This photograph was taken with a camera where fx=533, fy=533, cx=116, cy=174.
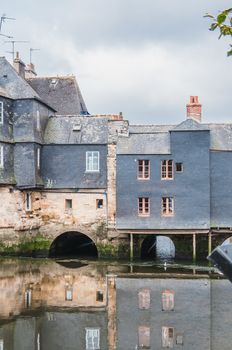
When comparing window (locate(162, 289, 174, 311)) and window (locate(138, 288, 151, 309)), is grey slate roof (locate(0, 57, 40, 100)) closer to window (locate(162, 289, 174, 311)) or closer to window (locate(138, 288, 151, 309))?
window (locate(138, 288, 151, 309))

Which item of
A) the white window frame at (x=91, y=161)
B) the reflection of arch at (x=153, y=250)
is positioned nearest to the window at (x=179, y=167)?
the white window frame at (x=91, y=161)

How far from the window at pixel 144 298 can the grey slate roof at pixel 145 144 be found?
11.5 metres

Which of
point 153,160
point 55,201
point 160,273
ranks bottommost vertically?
point 160,273

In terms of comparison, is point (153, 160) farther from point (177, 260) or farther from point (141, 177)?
point (177, 260)

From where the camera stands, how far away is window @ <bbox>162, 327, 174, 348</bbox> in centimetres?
1482

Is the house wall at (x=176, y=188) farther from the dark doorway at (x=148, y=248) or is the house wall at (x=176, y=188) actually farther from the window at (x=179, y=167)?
the dark doorway at (x=148, y=248)

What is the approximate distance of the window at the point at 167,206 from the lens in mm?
30984

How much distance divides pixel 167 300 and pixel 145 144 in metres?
13.8

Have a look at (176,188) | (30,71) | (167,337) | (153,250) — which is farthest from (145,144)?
(167,337)

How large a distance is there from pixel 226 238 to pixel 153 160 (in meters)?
6.23

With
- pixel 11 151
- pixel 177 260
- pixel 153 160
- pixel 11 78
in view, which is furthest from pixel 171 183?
pixel 11 78

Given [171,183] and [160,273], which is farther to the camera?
[171,183]

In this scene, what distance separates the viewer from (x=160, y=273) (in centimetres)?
2559

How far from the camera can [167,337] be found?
1543 centimetres
